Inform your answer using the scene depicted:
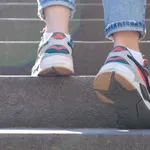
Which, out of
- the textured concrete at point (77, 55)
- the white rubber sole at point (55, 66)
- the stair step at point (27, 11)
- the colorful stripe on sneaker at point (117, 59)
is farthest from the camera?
the stair step at point (27, 11)

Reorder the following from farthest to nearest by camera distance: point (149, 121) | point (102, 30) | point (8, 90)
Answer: point (102, 30) → point (8, 90) → point (149, 121)

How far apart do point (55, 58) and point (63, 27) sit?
0.50 feet

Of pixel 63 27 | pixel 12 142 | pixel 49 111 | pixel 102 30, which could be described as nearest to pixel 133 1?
pixel 63 27

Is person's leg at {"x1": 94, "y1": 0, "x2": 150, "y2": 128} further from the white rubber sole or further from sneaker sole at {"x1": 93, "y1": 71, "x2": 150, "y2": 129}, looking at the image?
the white rubber sole

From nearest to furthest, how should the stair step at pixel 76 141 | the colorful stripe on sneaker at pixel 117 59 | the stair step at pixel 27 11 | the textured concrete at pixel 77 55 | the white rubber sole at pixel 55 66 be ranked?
the stair step at pixel 76 141 < the colorful stripe on sneaker at pixel 117 59 < the white rubber sole at pixel 55 66 < the textured concrete at pixel 77 55 < the stair step at pixel 27 11

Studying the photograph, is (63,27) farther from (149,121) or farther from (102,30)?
(102,30)

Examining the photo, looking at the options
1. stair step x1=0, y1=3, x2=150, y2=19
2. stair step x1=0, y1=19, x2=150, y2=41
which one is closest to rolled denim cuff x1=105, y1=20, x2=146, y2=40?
stair step x1=0, y1=19, x2=150, y2=41

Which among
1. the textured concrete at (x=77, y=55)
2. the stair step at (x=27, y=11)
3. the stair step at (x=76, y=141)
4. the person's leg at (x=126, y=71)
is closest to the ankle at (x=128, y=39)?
the person's leg at (x=126, y=71)

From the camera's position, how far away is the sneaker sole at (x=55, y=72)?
1615 millimetres

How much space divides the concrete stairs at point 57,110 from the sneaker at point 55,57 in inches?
2.1

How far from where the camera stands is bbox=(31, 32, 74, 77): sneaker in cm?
160

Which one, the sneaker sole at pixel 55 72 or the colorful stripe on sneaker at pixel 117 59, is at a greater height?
the sneaker sole at pixel 55 72

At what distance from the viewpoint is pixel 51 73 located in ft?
5.41

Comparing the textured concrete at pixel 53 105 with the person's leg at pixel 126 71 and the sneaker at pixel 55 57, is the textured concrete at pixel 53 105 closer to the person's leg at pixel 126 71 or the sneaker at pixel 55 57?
the sneaker at pixel 55 57
